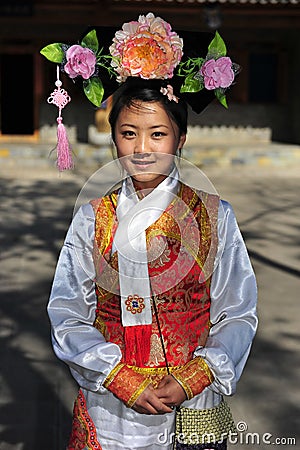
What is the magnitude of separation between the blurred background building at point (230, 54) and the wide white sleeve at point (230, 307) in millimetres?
10106

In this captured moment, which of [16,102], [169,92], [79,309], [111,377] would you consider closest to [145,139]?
[169,92]

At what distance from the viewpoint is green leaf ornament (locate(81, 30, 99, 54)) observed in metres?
1.79

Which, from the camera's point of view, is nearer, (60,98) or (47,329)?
(60,98)

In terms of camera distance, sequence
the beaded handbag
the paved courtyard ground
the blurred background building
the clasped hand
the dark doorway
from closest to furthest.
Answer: the clasped hand < the beaded handbag < the paved courtyard ground < the blurred background building < the dark doorway

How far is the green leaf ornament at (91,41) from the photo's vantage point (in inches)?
70.4

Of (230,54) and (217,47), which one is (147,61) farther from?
(230,54)

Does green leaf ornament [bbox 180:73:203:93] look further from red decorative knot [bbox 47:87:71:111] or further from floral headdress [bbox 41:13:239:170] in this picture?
red decorative knot [bbox 47:87:71:111]

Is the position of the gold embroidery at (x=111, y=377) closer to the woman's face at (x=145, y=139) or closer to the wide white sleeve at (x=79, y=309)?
the wide white sleeve at (x=79, y=309)

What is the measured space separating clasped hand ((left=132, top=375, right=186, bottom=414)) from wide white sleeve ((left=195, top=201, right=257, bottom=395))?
10 centimetres

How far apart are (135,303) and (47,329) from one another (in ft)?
8.89

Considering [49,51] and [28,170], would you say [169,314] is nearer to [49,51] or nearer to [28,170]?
[49,51]

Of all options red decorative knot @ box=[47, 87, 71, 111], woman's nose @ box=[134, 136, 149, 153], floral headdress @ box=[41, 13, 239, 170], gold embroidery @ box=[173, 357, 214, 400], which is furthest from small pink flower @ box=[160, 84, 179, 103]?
gold embroidery @ box=[173, 357, 214, 400]

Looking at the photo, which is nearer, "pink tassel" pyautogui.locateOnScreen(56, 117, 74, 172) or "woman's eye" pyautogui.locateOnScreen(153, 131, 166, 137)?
"woman's eye" pyautogui.locateOnScreen(153, 131, 166, 137)

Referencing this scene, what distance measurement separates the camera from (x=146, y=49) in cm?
175
